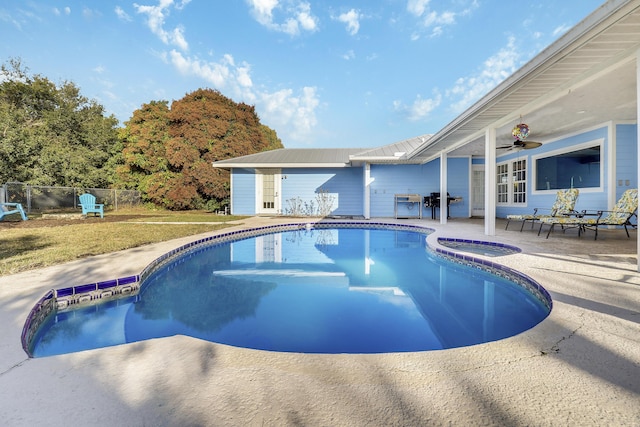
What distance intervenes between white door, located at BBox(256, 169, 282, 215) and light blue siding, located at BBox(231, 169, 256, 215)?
0.22m

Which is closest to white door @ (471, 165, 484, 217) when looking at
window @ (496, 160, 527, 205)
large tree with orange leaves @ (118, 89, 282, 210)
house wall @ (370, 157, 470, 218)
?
house wall @ (370, 157, 470, 218)

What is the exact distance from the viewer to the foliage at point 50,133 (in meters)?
12.4

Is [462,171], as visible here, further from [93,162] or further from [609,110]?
[93,162]

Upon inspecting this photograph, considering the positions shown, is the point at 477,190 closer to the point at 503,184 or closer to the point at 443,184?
the point at 503,184

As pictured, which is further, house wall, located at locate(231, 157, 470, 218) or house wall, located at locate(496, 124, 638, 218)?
house wall, located at locate(231, 157, 470, 218)

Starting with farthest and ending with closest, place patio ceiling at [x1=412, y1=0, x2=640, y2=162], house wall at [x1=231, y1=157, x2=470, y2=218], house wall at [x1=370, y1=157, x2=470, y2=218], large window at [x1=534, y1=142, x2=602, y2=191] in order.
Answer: house wall at [x1=231, y1=157, x2=470, y2=218] < house wall at [x1=370, y1=157, x2=470, y2=218] < large window at [x1=534, y1=142, x2=602, y2=191] < patio ceiling at [x1=412, y1=0, x2=640, y2=162]

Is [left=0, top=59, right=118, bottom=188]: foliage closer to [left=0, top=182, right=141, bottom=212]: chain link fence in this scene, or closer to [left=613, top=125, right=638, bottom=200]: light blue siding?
[left=0, top=182, right=141, bottom=212]: chain link fence

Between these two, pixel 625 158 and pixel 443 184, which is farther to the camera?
pixel 443 184

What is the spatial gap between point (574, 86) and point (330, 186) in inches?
347

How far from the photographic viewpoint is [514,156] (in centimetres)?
982

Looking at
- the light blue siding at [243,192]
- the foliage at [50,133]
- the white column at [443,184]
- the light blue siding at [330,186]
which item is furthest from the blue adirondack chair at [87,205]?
the white column at [443,184]

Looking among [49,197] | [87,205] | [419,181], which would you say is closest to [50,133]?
[49,197]

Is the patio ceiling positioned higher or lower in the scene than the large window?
higher

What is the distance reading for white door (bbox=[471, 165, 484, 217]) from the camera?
37.8ft
